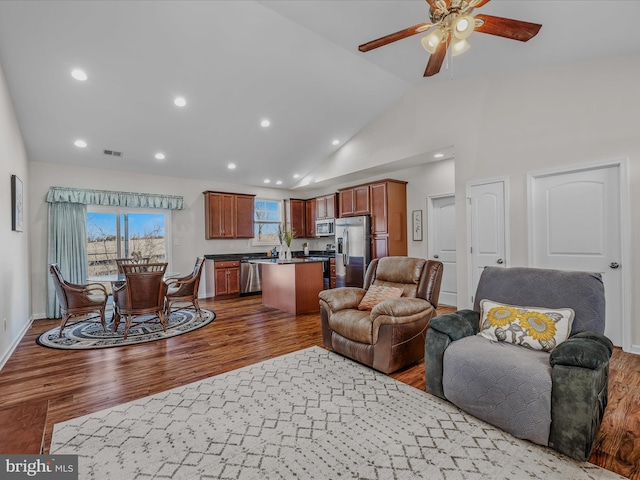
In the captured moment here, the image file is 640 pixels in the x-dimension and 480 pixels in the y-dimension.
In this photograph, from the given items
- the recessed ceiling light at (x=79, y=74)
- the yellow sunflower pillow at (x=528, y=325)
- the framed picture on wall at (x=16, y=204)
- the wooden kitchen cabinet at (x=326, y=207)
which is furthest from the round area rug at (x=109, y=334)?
the wooden kitchen cabinet at (x=326, y=207)

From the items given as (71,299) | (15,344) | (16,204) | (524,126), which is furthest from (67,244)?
(524,126)

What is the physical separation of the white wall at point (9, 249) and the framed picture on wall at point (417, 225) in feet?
19.3

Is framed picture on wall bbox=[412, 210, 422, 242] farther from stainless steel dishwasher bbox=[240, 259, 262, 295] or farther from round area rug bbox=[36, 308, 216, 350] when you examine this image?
round area rug bbox=[36, 308, 216, 350]

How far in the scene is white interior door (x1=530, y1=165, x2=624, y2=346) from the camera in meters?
3.30

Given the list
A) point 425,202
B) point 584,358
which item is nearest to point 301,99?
point 425,202

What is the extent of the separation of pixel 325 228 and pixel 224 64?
4.39 m

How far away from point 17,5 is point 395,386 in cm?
468

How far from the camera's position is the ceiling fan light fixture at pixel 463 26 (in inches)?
81.3

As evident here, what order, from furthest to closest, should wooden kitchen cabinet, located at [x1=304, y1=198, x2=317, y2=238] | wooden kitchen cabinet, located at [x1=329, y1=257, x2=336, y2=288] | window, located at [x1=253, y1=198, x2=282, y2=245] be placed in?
1. wooden kitchen cabinet, located at [x1=304, y1=198, x2=317, y2=238]
2. window, located at [x1=253, y1=198, x2=282, y2=245]
3. wooden kitchen cabinet, located at [x1=329, y1=257, x2=336, y2=288]

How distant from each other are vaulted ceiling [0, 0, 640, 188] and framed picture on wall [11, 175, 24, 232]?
1.04m

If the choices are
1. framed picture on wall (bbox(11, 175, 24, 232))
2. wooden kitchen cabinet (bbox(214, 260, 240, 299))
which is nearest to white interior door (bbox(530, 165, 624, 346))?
wooden kitchen cabinet (bbox(214, 260, 240, 299))

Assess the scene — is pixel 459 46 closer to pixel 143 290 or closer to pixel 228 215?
pixel 143 290

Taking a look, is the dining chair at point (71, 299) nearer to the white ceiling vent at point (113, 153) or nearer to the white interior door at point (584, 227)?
the white ceiling vent at point (113, 153)

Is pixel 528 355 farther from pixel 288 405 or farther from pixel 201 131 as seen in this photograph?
pixel 201 131
